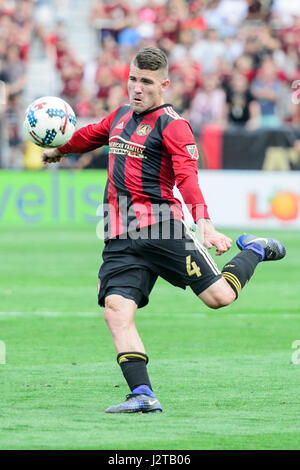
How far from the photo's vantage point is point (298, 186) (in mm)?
19359

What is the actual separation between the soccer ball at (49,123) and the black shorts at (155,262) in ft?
3.35

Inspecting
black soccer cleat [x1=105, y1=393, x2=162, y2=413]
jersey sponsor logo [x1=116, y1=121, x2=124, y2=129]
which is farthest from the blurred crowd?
black soccer cleat [x1=105, y1=393, x2=162, y2=413]

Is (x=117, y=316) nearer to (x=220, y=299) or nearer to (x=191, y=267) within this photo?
(x=191, y=267)

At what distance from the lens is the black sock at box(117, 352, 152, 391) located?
625 centimetres

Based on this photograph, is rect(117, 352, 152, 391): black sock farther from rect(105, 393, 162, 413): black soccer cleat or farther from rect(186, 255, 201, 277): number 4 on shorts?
rect(186, 255, 201, 277): number 4 on shorts

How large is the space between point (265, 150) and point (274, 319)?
1005 cm

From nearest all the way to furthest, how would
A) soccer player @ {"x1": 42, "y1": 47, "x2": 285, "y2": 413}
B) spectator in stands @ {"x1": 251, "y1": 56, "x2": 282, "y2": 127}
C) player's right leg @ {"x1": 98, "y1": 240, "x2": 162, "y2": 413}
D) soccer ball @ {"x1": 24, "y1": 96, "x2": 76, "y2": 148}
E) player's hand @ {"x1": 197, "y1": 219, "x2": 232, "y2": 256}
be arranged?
player's hand @ {"x1": 197, "y1": 219, "x2": 232, "y2": 256}, player's right leg @ {"x1": 98, "y1": 240, "x2": 162, "y2": 413}, soccer player @ {"x1": 42, "y1": 47, "x2": 285, "y2": 413}, soccer ball @ {"x1": 24, "y1": 96, "x2": 76, "y2": 148}, spectator in stands @ {"x1": 251, "y1": 56, "x2": 282, "y2": 127}

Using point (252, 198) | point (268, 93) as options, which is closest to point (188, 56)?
point (268, 93)

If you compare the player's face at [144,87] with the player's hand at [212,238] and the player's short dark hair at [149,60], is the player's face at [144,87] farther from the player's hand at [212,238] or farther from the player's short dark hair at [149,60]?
the player's hand at [212,238]

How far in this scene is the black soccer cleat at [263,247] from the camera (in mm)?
7254

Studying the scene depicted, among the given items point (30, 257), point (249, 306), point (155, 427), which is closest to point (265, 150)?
point (30, 257)

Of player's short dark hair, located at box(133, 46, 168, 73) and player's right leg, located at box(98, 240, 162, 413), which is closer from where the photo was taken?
player's right leg, located at box(98, 240, 162, 413)

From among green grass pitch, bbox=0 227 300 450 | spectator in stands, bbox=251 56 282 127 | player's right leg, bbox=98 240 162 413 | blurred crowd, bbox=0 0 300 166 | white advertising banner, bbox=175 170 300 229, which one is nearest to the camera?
green grass pitch, bbox=0 227 300 450

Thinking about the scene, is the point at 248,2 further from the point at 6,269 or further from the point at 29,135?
the point at 29,135
